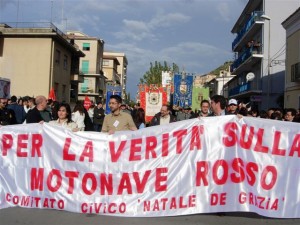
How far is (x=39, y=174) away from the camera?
254 inches

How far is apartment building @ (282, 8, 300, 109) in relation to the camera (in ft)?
87.1

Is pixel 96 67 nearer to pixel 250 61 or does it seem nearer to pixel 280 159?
→ pixel 250 61

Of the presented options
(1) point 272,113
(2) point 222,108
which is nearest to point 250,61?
(1) point 272,113

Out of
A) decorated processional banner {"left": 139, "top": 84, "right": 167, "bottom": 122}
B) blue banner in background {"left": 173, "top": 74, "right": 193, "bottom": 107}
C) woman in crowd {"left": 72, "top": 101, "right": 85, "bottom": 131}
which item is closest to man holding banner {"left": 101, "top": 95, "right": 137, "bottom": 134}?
woman in crowd {"left": 72, "top": 101, "right": 85, "bottom": 131}

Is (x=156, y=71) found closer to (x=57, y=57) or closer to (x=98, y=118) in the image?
(x=57, y=57)

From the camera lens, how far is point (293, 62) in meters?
27.9

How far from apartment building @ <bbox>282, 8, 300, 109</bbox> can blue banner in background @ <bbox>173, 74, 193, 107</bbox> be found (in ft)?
26.6

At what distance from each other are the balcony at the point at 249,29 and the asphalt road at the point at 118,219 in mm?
33725

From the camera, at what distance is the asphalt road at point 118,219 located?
5.85 metres

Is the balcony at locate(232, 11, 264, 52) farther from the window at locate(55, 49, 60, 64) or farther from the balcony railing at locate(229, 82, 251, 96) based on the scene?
the window at locate(55, 49, 60, 64)

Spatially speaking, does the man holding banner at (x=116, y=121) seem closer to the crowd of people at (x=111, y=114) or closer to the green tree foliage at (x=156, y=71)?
the crowd of people at (x=111, y=114)

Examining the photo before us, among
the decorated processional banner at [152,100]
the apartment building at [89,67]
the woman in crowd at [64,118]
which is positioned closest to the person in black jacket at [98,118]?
the decorated processional banner at [152,100]

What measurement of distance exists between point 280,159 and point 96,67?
6344 cm

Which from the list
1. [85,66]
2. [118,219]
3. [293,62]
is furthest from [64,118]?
[85,66]
